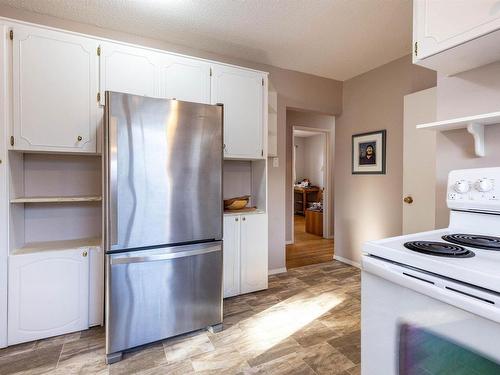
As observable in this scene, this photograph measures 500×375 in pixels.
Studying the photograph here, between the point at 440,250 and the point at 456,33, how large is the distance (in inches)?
34.4

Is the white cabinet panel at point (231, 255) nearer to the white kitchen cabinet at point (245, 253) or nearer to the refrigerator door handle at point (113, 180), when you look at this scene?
the white kitchen cabinet at point (245, 253)

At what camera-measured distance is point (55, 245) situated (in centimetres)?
207

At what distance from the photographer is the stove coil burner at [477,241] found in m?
0.97

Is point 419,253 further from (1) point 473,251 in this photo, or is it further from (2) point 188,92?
(2) point 188,92

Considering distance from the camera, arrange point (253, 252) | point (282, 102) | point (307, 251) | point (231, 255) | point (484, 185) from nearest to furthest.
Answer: point (484, 185), point (231, 255), point (253, 252), point (282, 102), point (307, 251)

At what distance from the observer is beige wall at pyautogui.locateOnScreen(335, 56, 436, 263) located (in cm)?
294

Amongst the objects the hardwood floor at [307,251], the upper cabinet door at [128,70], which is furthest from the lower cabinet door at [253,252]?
the upper cabinet door at [128,70]

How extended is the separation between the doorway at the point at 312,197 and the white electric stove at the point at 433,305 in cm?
261

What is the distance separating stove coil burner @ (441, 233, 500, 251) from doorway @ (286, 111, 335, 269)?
2526mm

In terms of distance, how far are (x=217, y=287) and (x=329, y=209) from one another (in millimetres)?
3669

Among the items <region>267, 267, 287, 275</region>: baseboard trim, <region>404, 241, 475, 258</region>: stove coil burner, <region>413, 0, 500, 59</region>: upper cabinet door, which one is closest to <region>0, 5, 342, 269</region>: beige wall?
<region>267, 267, 287, 275</region>: baseboard trim

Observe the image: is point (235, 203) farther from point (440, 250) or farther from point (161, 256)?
point (440, 250)

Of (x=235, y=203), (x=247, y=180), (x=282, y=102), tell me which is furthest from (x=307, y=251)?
(x=282, y=102)

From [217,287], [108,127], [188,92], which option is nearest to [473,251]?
[217,287]
